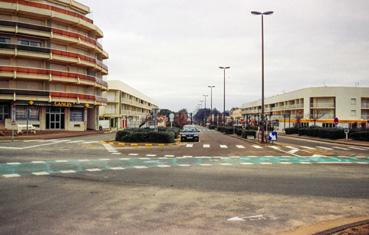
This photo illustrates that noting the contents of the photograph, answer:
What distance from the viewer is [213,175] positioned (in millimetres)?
12078

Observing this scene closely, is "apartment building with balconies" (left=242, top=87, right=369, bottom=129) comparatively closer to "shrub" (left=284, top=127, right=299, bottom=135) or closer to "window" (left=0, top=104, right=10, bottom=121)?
"shrub" (left=284, top=127, right=299, bottom=135)

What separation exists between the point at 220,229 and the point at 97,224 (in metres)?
2.19

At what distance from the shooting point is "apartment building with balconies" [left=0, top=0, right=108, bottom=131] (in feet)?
151

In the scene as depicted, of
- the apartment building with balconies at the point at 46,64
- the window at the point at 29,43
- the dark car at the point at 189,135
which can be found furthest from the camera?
the window at the point at 29,43

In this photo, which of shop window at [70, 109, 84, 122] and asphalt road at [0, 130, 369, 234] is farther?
shop window at [70, 109, 84, 122]

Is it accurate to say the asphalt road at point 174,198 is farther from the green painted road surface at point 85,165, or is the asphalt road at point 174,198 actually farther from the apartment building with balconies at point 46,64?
the apartment building with balconies at point 46,64

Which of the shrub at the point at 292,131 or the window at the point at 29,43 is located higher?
the window at the point at 29,43

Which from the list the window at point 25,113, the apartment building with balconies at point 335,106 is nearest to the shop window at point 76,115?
the window at point 25,113

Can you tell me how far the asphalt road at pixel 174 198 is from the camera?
20.6ft

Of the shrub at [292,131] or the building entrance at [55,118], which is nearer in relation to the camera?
the building entrance at [55,118]

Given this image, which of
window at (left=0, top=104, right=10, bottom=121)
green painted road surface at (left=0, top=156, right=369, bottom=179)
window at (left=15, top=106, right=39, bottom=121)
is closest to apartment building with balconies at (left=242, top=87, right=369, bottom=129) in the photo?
Answer: window at (left=15, top=106, right=39, bottom=121)

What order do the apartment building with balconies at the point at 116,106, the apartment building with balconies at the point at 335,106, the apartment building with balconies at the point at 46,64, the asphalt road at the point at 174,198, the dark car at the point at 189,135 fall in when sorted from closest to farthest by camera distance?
1. the asphalt road at the point at 174,198
2. the dark car at the point at 189,135
3. the apartment building with balconies at the point at 46,64
4. the apartment building with balconies at the point at 116,106
5. the apartment building with balconies at the point at 335,106

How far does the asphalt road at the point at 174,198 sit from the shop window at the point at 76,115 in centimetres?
4078

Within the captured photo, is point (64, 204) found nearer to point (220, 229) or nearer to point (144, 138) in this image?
point (220, 229)
